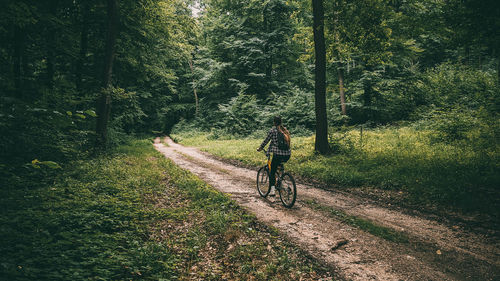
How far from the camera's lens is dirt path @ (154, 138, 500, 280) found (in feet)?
12.9

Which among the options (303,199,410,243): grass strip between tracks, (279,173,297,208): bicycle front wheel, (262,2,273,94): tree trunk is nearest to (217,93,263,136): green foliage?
(262,2,273,94): tree trunk

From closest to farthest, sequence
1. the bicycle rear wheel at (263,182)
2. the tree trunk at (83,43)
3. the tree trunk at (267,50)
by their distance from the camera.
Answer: the bicycle rear wheel at (263,182) → the tree trunk at (83,43) → the tree trunk at (267,50)

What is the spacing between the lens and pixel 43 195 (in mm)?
5211

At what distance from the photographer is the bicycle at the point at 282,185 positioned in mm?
6787

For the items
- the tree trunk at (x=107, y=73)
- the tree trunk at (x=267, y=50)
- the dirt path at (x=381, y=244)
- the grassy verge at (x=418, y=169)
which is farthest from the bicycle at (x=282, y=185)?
the tree trunk at (x=267, y=50)

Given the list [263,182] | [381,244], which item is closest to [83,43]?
[263,182]

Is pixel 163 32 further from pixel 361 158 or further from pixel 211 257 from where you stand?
pixel 211 257

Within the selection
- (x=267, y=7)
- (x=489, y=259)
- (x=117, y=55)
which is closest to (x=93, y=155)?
(x=117, y=55)

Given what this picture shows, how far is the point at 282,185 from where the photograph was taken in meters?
7.12

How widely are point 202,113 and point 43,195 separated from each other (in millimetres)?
32018

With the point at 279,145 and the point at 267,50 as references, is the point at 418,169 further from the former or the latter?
the point at 267,50

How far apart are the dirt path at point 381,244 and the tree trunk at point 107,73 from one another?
968cm

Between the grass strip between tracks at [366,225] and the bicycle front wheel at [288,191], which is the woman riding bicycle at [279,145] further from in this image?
the grass strip between tracks at [366,225]

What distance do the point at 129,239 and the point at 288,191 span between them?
13.5 feet
